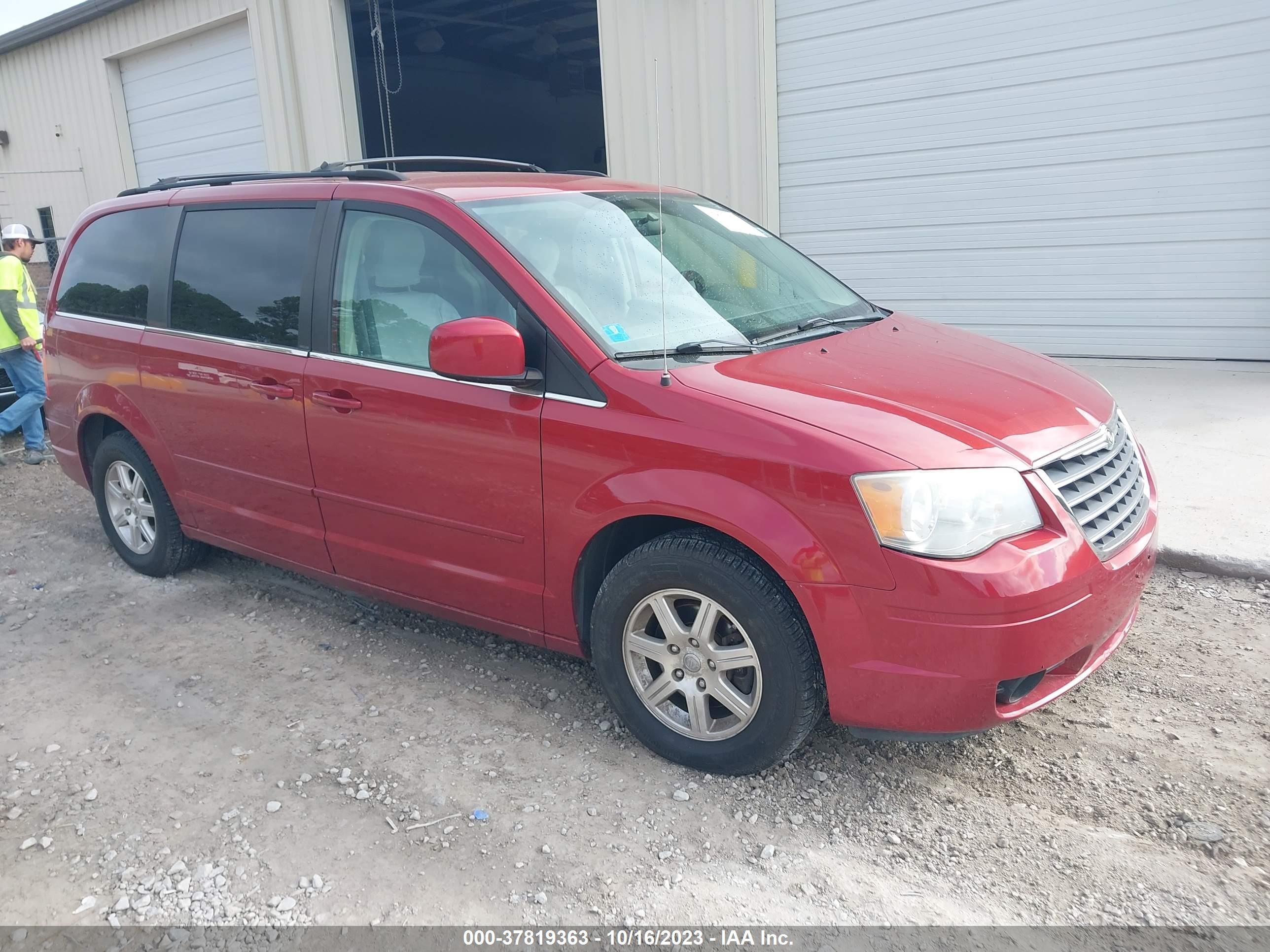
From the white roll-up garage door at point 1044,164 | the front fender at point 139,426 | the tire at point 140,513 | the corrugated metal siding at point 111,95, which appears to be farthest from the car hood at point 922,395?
the corrugated metal siding at point 111,95

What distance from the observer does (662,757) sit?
310 centimetres

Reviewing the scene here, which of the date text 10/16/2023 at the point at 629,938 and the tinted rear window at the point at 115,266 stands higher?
the tinted rear window at the point at 115,266

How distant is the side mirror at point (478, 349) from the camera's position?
2.99 m

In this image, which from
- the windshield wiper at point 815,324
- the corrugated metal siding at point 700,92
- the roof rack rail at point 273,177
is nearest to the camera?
the windshield wiper at point 815,324

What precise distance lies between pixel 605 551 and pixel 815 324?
1.22m

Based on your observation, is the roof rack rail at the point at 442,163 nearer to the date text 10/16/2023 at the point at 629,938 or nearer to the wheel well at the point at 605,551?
the wheel well at the point at 605,551

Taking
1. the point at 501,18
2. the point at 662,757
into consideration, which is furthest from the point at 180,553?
the point at 501,18

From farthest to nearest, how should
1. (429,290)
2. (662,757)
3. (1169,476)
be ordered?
1. (1169,476)
2. (429,290)
3. (662,757)

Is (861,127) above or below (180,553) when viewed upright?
above

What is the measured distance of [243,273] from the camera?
4035mm

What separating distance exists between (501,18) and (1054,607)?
582 inches

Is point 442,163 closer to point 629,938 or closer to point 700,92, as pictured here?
point 629,938

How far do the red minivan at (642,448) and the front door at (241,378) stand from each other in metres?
0.01

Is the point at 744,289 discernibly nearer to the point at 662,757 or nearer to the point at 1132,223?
the point at 662,757
